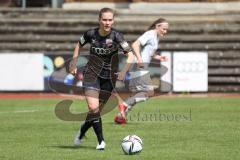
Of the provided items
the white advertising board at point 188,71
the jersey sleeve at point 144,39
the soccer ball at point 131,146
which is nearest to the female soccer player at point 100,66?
the soccer ball at point 131,146

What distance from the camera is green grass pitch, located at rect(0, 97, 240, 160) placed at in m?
11.9

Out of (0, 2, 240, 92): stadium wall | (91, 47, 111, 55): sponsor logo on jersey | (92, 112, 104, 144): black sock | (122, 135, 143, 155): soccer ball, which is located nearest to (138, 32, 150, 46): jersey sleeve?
(91, 47, 111, 55): sponsor logo on jersey

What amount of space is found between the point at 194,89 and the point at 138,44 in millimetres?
12538

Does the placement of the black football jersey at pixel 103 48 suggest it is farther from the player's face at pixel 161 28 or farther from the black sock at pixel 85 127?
the player's face at pixel 161 28

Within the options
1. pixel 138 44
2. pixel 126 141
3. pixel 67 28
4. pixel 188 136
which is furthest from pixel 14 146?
pixel 67 28

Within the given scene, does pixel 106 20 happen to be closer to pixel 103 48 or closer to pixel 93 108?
pixel 103 48

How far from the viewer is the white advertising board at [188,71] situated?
28812 mm

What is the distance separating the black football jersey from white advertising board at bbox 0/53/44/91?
16.6 metres

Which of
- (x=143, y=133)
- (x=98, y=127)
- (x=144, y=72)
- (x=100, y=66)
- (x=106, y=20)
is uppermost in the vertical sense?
(x=106, y=20)

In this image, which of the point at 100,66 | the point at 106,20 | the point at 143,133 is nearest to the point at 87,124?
the point at 100,66

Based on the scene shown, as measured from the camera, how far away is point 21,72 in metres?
29.6

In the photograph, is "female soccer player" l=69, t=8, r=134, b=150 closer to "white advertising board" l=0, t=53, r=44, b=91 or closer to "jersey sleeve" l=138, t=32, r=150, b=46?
"jersey sleeve" l=138, t=32, r=150, b=46

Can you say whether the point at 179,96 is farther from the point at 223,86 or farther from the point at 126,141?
the point at 126,141

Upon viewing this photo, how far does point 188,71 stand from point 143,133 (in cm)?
1396
